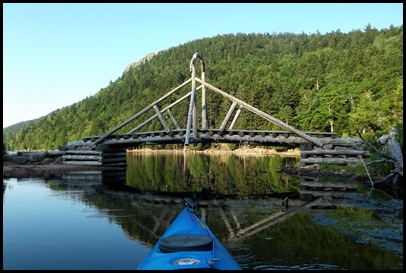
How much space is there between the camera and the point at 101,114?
181 meters

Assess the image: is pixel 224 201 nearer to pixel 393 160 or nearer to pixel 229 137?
pixel 393 160

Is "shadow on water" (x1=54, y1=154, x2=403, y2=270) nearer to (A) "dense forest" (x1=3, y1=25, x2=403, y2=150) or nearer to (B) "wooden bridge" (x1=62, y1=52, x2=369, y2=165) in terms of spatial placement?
(B) "wooden bridge" (x1=62, y1=52, x2=369, y2=165)

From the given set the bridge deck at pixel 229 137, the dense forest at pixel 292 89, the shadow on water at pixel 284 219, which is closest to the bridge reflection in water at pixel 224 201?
the shadow on water at pixel 284 219

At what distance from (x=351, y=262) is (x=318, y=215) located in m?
5.30

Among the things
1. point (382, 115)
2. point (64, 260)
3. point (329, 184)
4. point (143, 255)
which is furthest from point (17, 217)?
point (382, 115)

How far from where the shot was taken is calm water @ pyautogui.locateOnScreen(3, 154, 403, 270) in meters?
8.42

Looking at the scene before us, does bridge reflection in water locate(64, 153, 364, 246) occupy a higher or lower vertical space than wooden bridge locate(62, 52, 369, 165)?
lower

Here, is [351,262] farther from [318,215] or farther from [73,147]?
[73,147]

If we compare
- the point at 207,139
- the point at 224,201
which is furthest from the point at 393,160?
the point at 207,139

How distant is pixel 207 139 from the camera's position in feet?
99.7

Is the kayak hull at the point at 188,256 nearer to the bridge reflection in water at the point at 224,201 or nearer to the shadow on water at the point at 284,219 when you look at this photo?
the shadow on water at the point at 284,219

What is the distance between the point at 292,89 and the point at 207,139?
63247 millimetres

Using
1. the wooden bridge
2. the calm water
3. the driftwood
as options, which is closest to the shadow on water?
the calm water

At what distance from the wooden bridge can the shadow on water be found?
4.91 m
